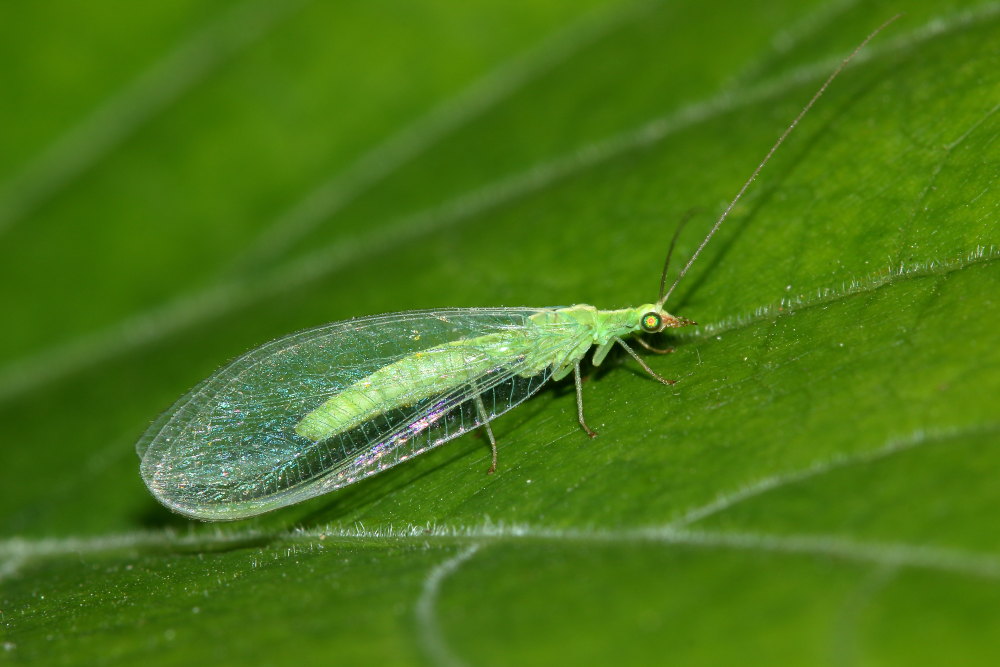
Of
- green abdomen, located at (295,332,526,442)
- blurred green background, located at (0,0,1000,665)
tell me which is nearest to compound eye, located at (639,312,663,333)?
blurred green background, located at (0,0,1000,665)

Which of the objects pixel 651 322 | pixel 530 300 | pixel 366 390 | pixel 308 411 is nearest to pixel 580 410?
pixel 651 322

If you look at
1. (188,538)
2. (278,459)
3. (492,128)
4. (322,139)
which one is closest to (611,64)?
(492,128)

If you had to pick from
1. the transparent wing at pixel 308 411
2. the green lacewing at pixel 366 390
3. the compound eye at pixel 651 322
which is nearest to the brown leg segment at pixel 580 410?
the green lacewing at pixel 366 390

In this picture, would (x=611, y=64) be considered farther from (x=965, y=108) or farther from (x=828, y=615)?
(x=828, y=615)

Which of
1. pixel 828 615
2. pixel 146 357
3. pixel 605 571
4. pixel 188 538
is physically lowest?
pixel 828 615

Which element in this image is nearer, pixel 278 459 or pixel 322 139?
pixel 278 459

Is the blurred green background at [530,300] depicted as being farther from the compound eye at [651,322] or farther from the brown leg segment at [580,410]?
the compound eye at [651,322]
